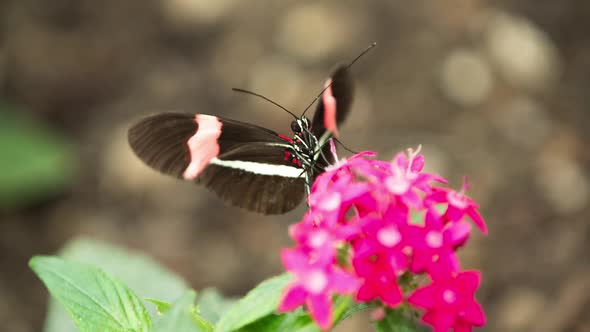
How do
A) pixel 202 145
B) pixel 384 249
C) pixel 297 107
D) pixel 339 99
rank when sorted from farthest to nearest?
pixel 297 107 → pixel 339 99 → pixel 202 145 → pixel 384 249

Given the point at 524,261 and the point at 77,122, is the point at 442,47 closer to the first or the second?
the point at 524,261

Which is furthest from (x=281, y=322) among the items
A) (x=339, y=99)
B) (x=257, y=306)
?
(x=339, y=99)

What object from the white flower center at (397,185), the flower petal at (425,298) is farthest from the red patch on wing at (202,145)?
the flower petal at (425,298)

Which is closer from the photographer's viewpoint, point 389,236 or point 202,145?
point 389,236

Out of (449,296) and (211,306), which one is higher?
(449,296)

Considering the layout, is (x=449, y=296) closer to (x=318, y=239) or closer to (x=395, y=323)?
(x=395, y=323)

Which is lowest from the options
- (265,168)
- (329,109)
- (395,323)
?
(395,323)

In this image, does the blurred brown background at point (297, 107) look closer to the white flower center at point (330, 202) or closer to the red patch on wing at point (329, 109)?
the red patch on wing at point (329, 109)

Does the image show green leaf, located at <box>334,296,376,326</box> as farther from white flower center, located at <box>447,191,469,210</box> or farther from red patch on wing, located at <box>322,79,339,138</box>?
red patch on wing, located at <box>322,79,339,138</box>
